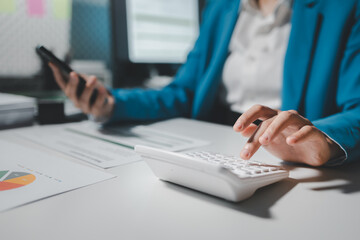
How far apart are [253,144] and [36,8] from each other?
96cm

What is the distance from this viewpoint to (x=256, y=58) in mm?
886

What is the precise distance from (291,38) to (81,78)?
48 centimetres

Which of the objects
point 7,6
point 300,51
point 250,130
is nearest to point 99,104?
point 250,130

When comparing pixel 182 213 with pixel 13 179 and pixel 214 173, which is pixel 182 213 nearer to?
pixel 214 173

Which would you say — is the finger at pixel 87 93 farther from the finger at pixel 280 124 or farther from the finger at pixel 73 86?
the finger at pixel 280 124

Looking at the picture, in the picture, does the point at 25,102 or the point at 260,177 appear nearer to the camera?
the point at 260,177

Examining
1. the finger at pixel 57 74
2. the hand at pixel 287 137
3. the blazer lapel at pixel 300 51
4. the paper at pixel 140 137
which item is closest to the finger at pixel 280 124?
the hand at pixel 287 137

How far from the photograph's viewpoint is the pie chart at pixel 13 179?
339mm

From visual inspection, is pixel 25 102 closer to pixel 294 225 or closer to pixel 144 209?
pixel 144 209

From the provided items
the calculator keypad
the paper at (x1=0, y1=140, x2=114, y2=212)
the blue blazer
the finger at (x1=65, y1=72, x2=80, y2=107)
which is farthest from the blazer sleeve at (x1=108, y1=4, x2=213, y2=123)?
the calculator keypad

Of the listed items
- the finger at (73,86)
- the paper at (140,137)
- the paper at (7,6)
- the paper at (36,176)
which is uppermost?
the paper at (7,6)

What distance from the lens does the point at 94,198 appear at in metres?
0.32

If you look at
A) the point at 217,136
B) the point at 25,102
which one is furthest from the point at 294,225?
the point at 25,102

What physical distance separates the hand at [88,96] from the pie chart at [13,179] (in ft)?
0.90
